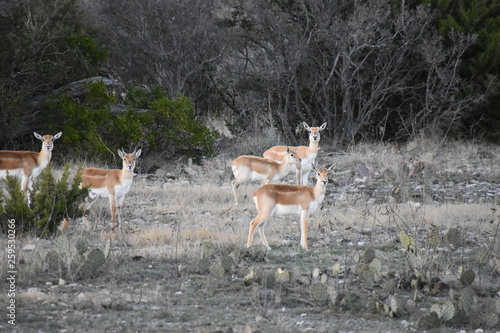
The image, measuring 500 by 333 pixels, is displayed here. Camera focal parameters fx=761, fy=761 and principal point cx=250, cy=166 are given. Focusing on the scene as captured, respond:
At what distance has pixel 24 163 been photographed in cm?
1327

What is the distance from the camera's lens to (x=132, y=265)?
28.3 feet

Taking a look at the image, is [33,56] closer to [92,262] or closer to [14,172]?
[14,172]

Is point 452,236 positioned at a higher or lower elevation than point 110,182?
lower

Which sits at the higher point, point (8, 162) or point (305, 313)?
point (8, 162)

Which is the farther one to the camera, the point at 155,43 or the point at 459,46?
the point at 155,43

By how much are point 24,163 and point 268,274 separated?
6778mm

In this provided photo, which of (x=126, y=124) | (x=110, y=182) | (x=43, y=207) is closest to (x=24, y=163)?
(x=110, y=182)

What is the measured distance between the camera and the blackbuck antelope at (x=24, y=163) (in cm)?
1307

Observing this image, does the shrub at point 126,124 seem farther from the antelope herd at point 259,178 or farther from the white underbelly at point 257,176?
the white underbelly at point 257,176

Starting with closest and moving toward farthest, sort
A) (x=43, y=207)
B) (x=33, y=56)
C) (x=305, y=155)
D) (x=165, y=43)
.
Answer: (x=43, y=207) < (x=305, y=155) < (x=33, y=56) < (x=165, y=43)

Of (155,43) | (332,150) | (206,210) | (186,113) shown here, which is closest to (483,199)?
(206,210)

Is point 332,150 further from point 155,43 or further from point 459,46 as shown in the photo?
point 155,43

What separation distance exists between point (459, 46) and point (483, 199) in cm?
671

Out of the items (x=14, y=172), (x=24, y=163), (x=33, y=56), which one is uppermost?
(x=33, y=56)
